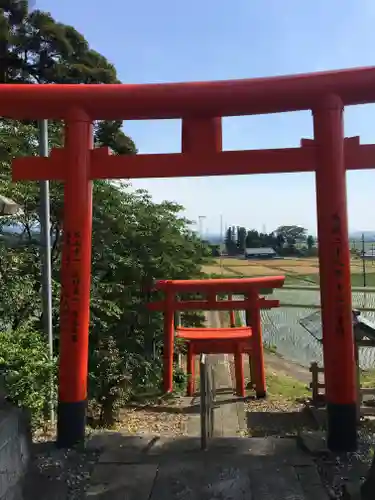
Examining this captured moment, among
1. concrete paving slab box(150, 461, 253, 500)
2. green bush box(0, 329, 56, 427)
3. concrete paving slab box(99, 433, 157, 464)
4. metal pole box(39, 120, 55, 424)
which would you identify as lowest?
concrete paving slab box(150, 461, 253, 500)

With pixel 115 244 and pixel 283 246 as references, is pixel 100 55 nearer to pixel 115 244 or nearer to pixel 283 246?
pixel 115 244

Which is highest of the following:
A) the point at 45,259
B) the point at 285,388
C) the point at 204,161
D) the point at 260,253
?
the point at 204,161

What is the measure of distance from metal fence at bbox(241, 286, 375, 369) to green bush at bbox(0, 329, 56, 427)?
734 centimetres

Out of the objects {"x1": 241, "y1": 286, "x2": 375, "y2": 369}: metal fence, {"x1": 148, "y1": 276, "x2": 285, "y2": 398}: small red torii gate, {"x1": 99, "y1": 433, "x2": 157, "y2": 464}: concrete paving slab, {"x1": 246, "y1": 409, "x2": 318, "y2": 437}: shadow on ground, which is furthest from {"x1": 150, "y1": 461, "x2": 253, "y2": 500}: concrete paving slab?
{"x1": 241, "y1": 286, "x2": 375, "y2": 369}: metal fence

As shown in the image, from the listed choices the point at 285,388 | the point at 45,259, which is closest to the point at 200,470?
the point at 45,259

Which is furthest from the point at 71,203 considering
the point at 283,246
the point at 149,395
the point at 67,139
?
the point at 283,246

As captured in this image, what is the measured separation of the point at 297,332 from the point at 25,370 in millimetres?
16373

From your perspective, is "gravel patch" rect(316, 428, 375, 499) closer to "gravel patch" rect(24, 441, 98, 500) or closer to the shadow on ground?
"gravel patch" rect(24, 441, 98, 500)

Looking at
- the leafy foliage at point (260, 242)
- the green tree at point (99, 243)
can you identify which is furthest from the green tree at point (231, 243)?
the green tree at point (99, 243)

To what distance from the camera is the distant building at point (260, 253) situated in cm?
6712

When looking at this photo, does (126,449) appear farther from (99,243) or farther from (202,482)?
(99,243)

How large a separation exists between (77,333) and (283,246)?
2445 inches

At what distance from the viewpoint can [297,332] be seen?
773 inches

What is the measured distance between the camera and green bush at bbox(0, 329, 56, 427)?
464 cm
